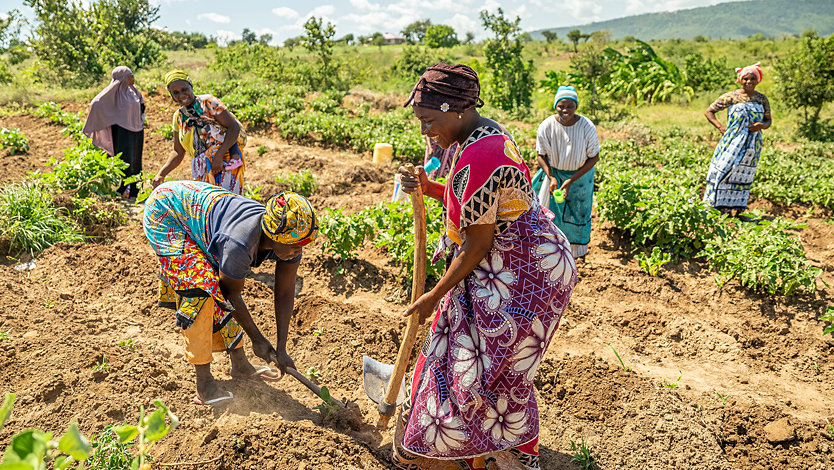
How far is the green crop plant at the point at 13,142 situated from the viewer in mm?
7387

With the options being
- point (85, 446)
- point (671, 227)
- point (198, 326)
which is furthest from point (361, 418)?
point (671, 227)

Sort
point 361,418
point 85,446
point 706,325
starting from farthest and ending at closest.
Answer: point 706,325 < point 361,418 < point 85,446

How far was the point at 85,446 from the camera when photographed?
0.76 metres

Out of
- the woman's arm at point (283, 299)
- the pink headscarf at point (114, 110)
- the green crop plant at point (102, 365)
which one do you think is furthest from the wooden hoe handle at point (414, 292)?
the pink headscarf at point (114, 110)

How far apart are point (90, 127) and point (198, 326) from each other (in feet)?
14.5

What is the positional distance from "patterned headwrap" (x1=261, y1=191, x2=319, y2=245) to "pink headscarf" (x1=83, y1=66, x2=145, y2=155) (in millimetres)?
4571

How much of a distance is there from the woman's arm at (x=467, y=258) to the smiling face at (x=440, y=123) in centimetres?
36

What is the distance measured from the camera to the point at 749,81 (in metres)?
5.41

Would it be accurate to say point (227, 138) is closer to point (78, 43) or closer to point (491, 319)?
point (491, 319)

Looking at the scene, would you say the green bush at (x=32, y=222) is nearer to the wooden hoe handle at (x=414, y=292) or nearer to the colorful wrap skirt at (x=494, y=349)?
the wooden hoe handle at (x=414, y=292)

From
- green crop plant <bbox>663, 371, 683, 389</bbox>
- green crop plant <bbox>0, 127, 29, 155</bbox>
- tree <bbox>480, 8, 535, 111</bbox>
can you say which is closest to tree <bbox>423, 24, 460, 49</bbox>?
tree <bbox>480, 8, 535, 111</bbox>

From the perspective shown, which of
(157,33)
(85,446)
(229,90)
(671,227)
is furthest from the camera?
(157,33)

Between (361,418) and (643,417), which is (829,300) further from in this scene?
(361,418)

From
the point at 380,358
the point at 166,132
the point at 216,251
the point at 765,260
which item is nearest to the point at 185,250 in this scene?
the point at 216,251
